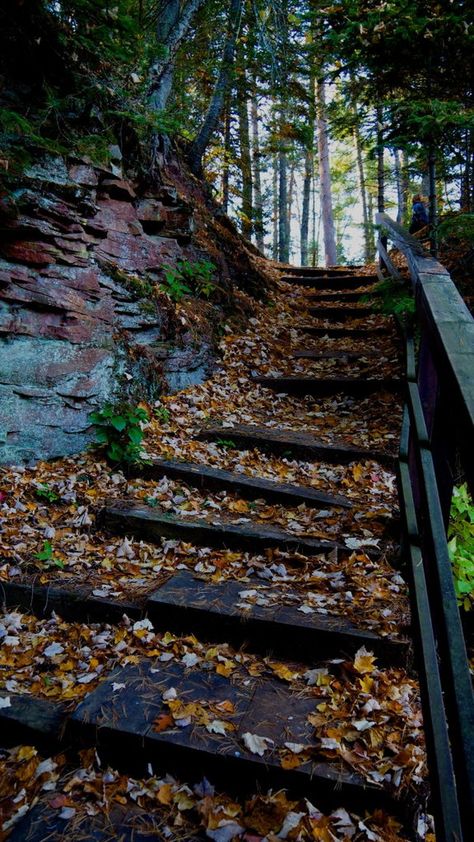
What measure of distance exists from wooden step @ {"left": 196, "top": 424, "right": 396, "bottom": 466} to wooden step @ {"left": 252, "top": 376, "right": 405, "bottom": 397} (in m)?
1.03

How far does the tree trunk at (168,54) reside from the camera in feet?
20.4

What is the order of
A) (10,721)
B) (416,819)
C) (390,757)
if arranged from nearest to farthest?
(416,819) < (390,757) < (10,721)

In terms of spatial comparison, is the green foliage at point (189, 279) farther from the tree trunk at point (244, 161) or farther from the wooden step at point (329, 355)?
the tree trunk at point (244, 161)

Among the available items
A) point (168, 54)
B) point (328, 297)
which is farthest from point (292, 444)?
point (328, 297)

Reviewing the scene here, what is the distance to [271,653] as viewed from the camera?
266 cm

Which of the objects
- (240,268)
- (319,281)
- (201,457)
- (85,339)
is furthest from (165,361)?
(319,281)

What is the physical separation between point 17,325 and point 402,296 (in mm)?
3421

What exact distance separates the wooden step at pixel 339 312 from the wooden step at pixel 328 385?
2.48m

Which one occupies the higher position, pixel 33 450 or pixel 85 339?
pixel 85 339

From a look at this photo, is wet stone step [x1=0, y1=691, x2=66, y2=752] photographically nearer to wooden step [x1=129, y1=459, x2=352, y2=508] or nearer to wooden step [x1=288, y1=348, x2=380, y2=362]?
wooden step [x1=129, y1=459, x2=352, y2=508]

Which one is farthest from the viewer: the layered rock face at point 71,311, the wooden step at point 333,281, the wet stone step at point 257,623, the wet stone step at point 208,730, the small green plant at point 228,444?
the wooden step at point 333,281

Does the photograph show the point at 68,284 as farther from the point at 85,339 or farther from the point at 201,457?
the point at 201,457

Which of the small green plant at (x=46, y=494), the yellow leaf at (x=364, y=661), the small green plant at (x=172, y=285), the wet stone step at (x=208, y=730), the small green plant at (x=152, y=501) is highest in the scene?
the small green plant at (x=172, y=285)

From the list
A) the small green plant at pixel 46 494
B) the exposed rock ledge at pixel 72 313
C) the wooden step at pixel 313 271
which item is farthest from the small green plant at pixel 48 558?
the wooden step at pixel 313 271
